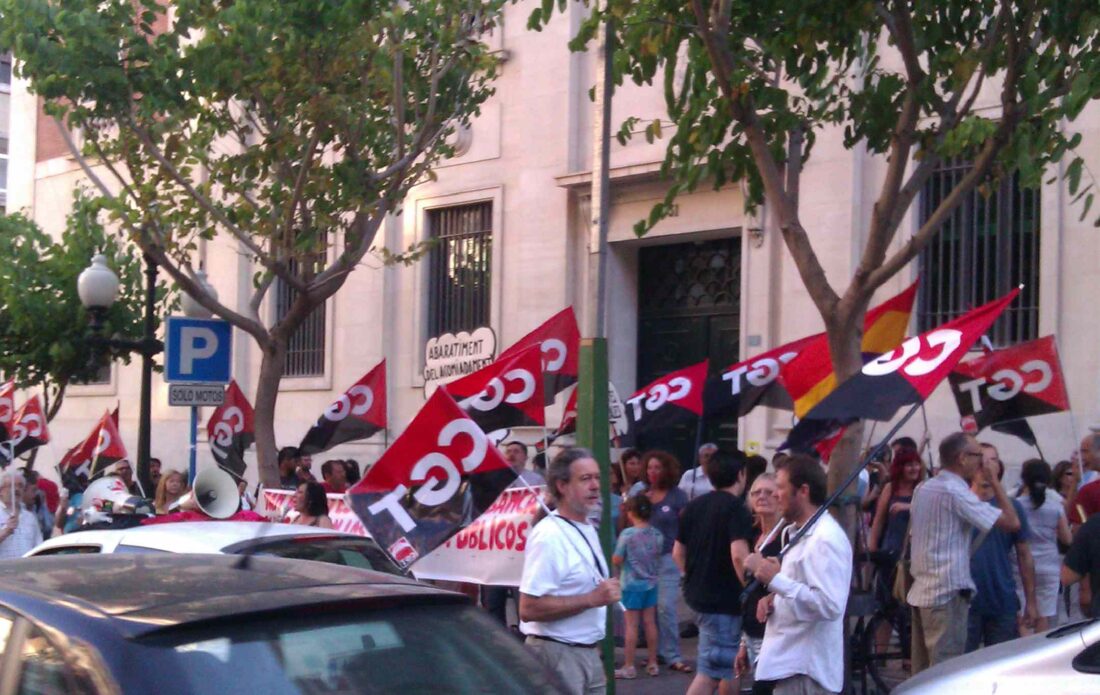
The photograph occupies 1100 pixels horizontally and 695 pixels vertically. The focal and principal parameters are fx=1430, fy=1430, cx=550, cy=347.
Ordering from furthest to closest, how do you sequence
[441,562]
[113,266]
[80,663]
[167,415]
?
[167,415] → [113,266] → [441,562] → [80,663]

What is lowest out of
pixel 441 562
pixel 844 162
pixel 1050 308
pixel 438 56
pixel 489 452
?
pixel 441 562

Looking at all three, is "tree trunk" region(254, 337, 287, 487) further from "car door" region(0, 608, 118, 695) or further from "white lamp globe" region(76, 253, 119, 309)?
"car door" region(0, 608, 118, 695)

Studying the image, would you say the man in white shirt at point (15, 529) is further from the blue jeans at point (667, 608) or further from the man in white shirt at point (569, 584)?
the man in white shirt at point (569, 584)

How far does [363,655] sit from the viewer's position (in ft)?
12.2

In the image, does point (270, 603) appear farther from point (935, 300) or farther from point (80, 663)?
point (935, 300)

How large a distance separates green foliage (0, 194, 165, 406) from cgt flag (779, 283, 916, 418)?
501 inches

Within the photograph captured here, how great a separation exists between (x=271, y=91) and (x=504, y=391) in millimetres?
5964

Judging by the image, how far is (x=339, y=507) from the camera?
1083cm

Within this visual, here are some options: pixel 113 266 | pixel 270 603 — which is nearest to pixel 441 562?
pixel 270 603

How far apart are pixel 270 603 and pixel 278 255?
12.0 meters

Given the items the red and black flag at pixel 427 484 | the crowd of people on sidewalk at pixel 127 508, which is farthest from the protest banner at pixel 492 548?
the crowd of people on sidewalk at pixel 127 508

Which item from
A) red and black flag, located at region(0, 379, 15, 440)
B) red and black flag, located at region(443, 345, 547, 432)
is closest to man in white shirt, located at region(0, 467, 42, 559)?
red and black flag, located at region(0, 379, 15, 440)

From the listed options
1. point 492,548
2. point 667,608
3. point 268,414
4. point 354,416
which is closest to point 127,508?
point 354,416

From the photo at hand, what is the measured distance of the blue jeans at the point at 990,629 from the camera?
8945 mm
